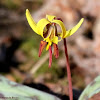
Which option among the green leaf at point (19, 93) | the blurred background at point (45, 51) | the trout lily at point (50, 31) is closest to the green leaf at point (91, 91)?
the green leaf at point (19, 93)

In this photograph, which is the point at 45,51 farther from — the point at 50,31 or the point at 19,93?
the point at 50,31

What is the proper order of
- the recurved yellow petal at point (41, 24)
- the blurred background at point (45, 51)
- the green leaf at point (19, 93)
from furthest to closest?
the blurred background at point (45, 51)
the green leaf at point (19, 93)
the recurved yellow petal at point (41, 24)

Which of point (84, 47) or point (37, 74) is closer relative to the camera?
point (37, 74)

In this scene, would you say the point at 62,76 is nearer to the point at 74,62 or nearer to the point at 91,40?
the point at 74,62

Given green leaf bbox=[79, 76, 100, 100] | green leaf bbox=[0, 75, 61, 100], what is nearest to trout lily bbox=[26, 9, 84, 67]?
green leaf bbox=[0, 75, 61, 100]

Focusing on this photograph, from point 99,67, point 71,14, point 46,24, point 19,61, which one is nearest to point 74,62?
point 99,67

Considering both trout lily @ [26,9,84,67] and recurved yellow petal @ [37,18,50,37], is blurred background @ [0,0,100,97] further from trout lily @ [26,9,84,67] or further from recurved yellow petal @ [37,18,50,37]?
recurved yellow petal @ [37,18,50,37]

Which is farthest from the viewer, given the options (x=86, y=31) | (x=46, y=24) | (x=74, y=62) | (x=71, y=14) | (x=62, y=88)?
(x=71, y=14)

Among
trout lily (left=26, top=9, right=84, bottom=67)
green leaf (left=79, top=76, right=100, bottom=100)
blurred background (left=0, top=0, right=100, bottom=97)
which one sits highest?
blurred background (left=0, top=0, right=100, bottom=97)

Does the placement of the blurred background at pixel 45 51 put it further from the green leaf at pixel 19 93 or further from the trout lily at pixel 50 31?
the trout lily at pixel 50 31
